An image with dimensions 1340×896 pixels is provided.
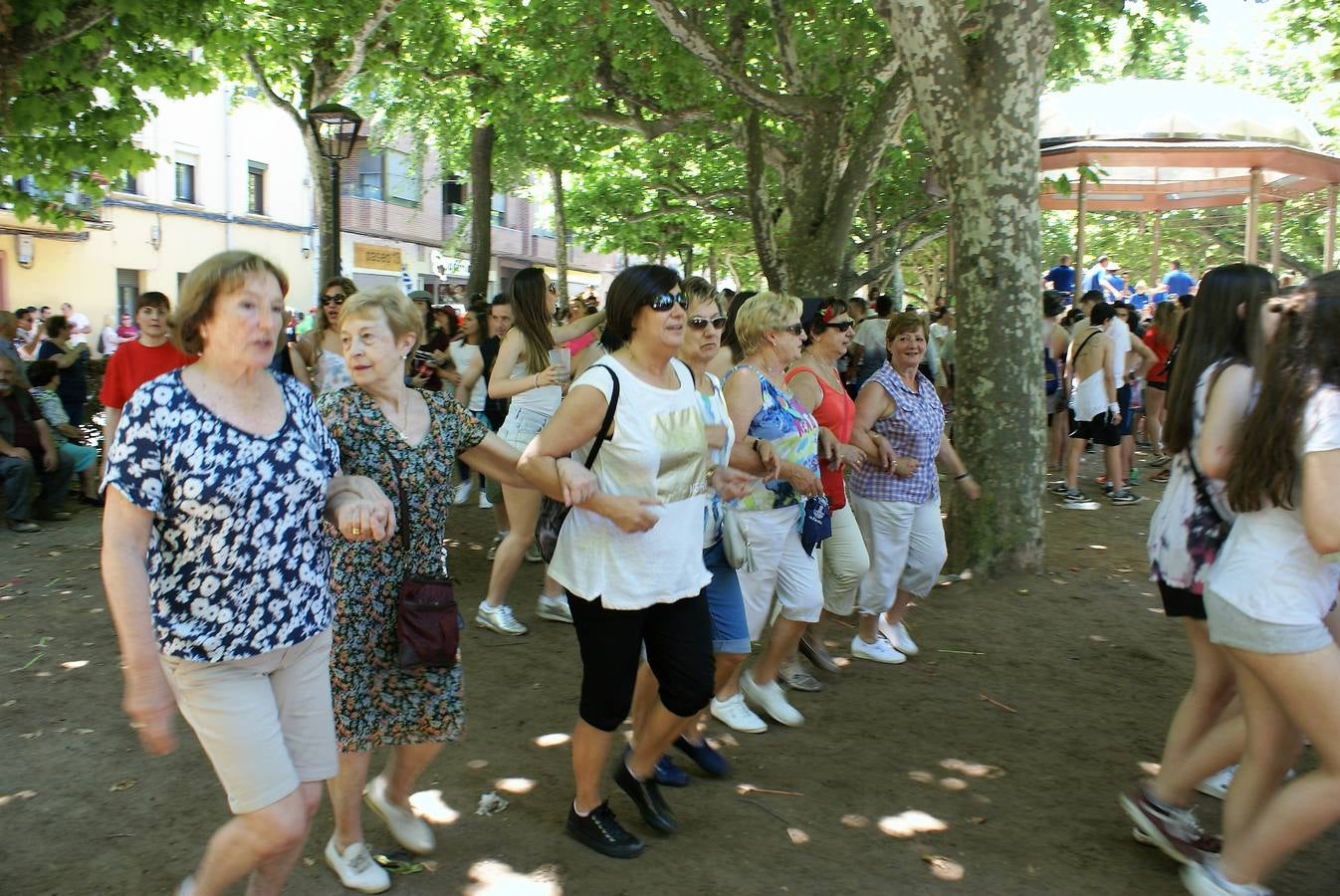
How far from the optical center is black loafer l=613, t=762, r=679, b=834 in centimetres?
410

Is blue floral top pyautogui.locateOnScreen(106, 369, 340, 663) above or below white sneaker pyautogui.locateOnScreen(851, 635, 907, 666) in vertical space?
above

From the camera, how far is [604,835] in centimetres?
392

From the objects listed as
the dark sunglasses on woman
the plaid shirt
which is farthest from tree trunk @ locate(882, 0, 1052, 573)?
the dark sunglasses on woman

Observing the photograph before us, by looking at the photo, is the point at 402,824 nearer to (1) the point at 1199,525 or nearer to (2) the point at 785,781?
(2) the point at 785,781

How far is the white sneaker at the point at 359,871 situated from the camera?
11.9 ft

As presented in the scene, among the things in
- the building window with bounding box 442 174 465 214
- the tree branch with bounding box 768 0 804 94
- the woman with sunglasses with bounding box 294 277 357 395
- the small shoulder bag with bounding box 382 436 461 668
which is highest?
the building window with bounding box 442 174 465 214

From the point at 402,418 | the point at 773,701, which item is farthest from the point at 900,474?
the point at 402,418

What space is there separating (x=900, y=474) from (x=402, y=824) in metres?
3.03

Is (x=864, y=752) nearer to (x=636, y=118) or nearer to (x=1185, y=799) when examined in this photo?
(x=1185, y=799)

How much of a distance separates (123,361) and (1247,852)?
24.0ft

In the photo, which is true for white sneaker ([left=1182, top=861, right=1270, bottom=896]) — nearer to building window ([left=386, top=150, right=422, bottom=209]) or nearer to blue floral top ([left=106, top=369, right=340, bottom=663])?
blue floral top ([left=106, top=369, right=340, bottom=663])

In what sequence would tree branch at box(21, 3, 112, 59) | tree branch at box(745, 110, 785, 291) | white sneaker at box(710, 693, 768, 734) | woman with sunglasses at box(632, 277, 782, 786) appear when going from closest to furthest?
woman with sunglasses at box(632, 277, 782, 786) < white sneaker at box(710, 693, 768, 734) < tree branch at box(21, 3, 112, 59) < tree branch at box(745, 110, 785, 291)

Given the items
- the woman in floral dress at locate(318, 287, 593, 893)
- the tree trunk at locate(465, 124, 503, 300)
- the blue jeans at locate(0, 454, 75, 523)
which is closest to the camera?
the woman in floral dress at locate(318, 287, 593, 893)

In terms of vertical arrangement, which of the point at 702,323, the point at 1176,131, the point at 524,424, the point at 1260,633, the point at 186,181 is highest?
the point at 186,181
